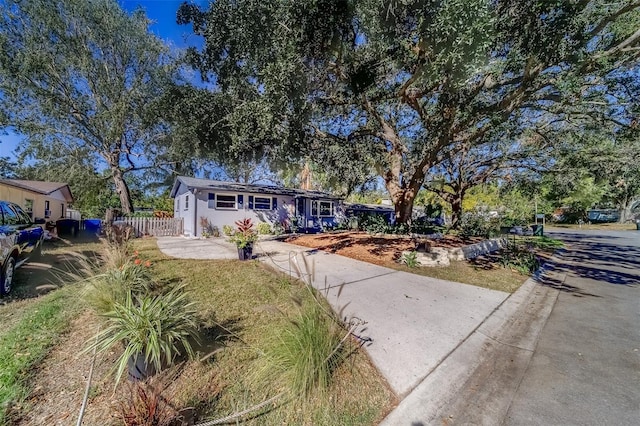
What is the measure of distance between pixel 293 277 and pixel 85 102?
19.6 metres

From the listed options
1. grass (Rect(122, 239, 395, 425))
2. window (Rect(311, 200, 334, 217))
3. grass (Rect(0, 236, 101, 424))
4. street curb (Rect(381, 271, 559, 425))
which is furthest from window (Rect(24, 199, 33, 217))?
street curb (Rect(381, 271, 559, 425))

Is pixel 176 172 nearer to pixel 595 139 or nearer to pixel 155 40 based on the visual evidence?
pixel 155 40

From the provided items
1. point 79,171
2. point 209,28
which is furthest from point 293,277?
point 79,171

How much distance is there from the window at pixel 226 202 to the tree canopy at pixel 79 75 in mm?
7744

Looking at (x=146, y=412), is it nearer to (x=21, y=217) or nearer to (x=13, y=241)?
(x=13, y=241)

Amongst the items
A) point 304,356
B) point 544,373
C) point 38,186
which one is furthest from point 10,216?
point 38,186

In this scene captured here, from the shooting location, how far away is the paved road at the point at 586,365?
243 centimetres

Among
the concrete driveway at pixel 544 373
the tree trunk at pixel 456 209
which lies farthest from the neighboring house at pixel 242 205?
the concrete driveway at pixel 544 373

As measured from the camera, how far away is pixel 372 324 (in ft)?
13.2

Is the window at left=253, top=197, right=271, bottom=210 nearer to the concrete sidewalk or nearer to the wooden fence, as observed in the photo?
the wooden fence

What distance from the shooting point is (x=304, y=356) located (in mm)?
2451

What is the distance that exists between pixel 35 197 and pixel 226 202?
36.8 ft

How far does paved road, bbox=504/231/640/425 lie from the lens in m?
2.43

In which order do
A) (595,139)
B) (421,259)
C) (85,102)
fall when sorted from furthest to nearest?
(85,102)
(595,139)
(421,259)
